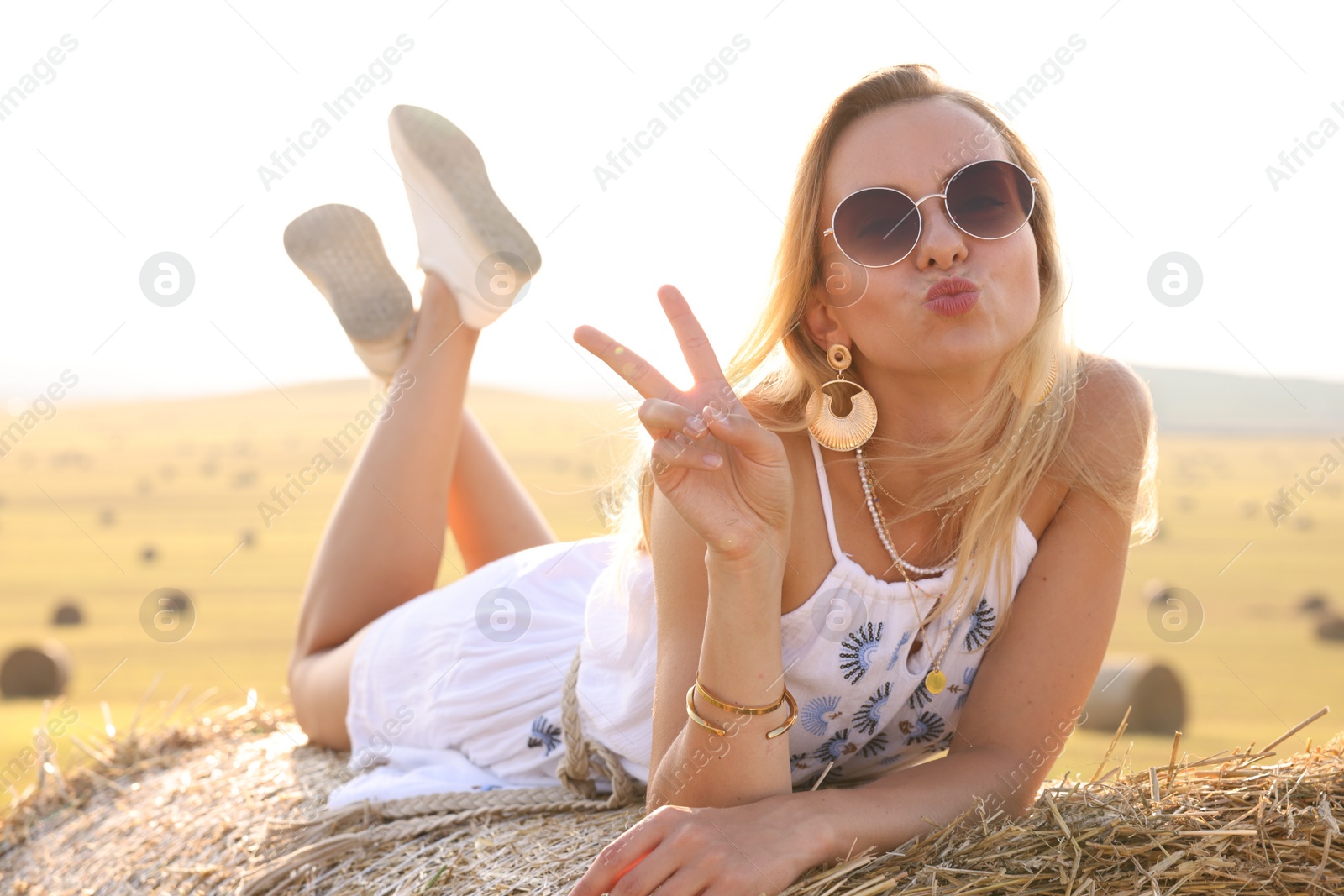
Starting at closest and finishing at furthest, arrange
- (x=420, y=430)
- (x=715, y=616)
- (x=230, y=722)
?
(x=715, y=616)
(x=420, y=430)
(x=230, y=722)

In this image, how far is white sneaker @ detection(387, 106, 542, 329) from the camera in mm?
3807

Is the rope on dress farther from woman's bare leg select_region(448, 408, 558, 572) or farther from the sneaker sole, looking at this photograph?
the sneaker sole

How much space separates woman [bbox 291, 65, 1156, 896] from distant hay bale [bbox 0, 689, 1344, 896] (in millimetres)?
135

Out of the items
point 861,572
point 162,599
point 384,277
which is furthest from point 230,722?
point 861,572

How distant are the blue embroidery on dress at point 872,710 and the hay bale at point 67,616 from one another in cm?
1429

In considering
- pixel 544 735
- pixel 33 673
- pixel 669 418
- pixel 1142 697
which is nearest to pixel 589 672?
pixel 544 735

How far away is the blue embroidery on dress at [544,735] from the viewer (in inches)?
118

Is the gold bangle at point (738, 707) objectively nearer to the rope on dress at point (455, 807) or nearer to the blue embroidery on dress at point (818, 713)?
the blue embroidery on dress at point (818, 713)

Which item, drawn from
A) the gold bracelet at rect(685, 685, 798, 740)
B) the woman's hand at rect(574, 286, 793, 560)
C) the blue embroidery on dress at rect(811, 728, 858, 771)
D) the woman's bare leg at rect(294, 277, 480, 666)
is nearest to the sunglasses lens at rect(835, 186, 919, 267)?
the woman's hand at rect(574, 286, 793, 560)

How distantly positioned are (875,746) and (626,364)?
135cm

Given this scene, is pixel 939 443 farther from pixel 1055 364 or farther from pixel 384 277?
pixel 384 277

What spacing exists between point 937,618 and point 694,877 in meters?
0.95

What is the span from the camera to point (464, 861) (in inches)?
95.4

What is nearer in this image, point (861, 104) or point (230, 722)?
point (861, 104)
